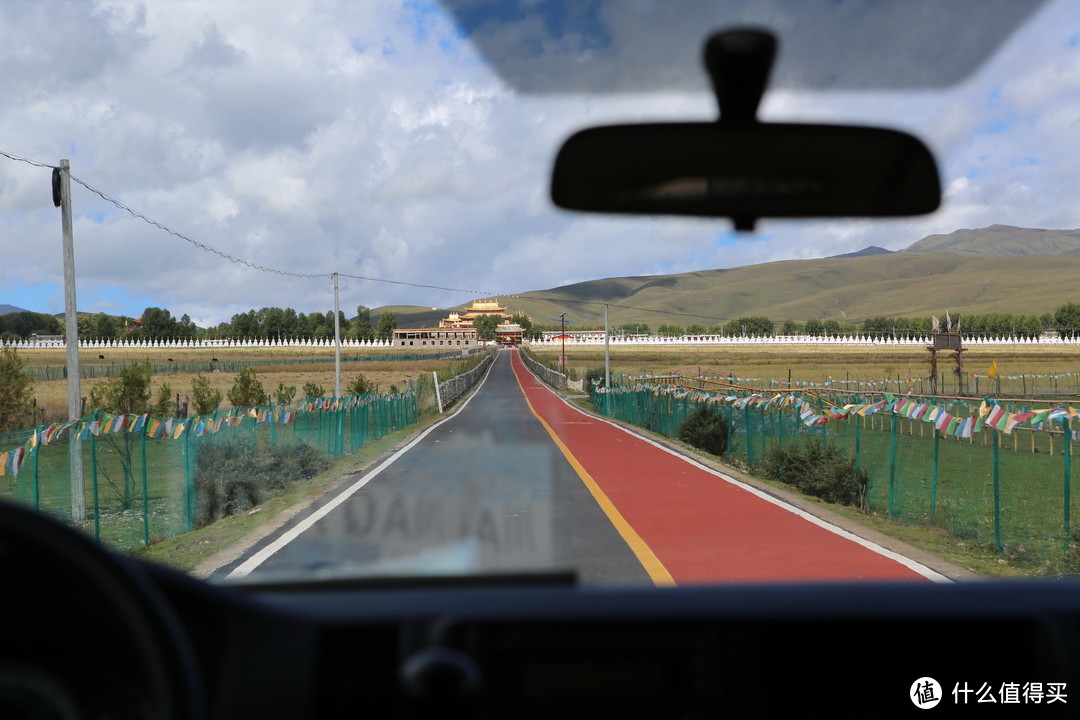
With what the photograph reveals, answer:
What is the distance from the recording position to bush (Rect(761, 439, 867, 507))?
14.9 meters

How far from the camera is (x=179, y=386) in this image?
2621 inches

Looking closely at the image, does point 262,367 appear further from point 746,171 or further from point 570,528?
point 746,171

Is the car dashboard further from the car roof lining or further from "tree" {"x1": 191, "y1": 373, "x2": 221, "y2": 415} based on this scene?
"tree" {"x1": 191, "y1": 373, "x2": 221, "y2": 415}

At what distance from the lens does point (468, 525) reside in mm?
10398

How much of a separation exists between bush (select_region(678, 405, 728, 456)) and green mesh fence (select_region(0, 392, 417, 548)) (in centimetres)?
880

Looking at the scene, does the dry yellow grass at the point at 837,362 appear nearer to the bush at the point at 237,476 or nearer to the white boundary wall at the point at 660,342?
the white boundary wall at the point at 660,342

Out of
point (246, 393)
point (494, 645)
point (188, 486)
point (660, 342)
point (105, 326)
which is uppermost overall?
point (105, 326)

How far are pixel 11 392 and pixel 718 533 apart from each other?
16503mm

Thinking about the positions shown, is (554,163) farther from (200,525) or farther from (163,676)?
(200,525)

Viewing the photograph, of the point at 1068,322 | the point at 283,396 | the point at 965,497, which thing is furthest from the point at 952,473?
the point at 1068,322

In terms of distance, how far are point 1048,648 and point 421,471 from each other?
1560 centimetres

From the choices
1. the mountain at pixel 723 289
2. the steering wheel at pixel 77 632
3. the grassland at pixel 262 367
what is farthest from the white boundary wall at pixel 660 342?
the steering wheel at pixel 77 632

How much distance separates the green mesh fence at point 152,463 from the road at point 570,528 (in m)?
2.24

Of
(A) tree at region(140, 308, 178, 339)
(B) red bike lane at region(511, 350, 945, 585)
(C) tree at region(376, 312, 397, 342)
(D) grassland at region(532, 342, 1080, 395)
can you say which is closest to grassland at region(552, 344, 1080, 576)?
(B) red bike lane at region(511, 350, 945, 585)
